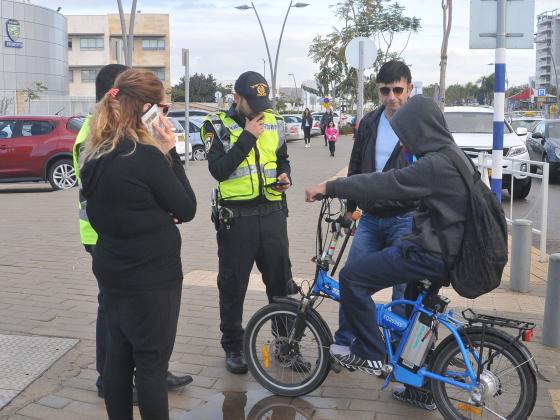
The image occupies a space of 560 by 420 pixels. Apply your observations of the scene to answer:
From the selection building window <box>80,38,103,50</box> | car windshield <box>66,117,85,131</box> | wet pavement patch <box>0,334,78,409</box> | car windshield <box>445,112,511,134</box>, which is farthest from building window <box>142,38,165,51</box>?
wet pavement patch <box>0,334,78,409</box>

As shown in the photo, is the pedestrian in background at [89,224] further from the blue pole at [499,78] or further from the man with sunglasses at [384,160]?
the blue pole at [499,78]

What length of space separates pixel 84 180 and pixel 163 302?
63 centimetres

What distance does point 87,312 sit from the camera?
18.6 feet

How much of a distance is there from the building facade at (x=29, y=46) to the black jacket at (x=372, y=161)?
53813 millimetres

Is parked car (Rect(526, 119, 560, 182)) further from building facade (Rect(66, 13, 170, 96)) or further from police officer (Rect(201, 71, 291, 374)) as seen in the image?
building facade (Rect(66, 13, 170, 96))

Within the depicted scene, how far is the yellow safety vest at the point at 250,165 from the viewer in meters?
4.20

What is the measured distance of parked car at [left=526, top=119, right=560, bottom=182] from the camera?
17234 millimetres

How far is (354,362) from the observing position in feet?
12.2

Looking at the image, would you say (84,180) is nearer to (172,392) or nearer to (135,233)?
(135,233)

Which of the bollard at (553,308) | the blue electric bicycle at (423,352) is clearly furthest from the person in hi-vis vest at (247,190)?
the bollard at (553,308)

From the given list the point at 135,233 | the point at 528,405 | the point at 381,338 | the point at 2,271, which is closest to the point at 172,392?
the point at 381,338

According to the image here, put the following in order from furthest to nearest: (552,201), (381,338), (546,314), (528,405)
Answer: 1. (552,201)
2. (546,314)
3. (381,338)
4. (528,405)

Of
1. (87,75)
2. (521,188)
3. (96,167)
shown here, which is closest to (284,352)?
(96,167)

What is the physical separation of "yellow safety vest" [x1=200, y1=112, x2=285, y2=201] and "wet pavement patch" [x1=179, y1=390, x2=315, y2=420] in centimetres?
119
